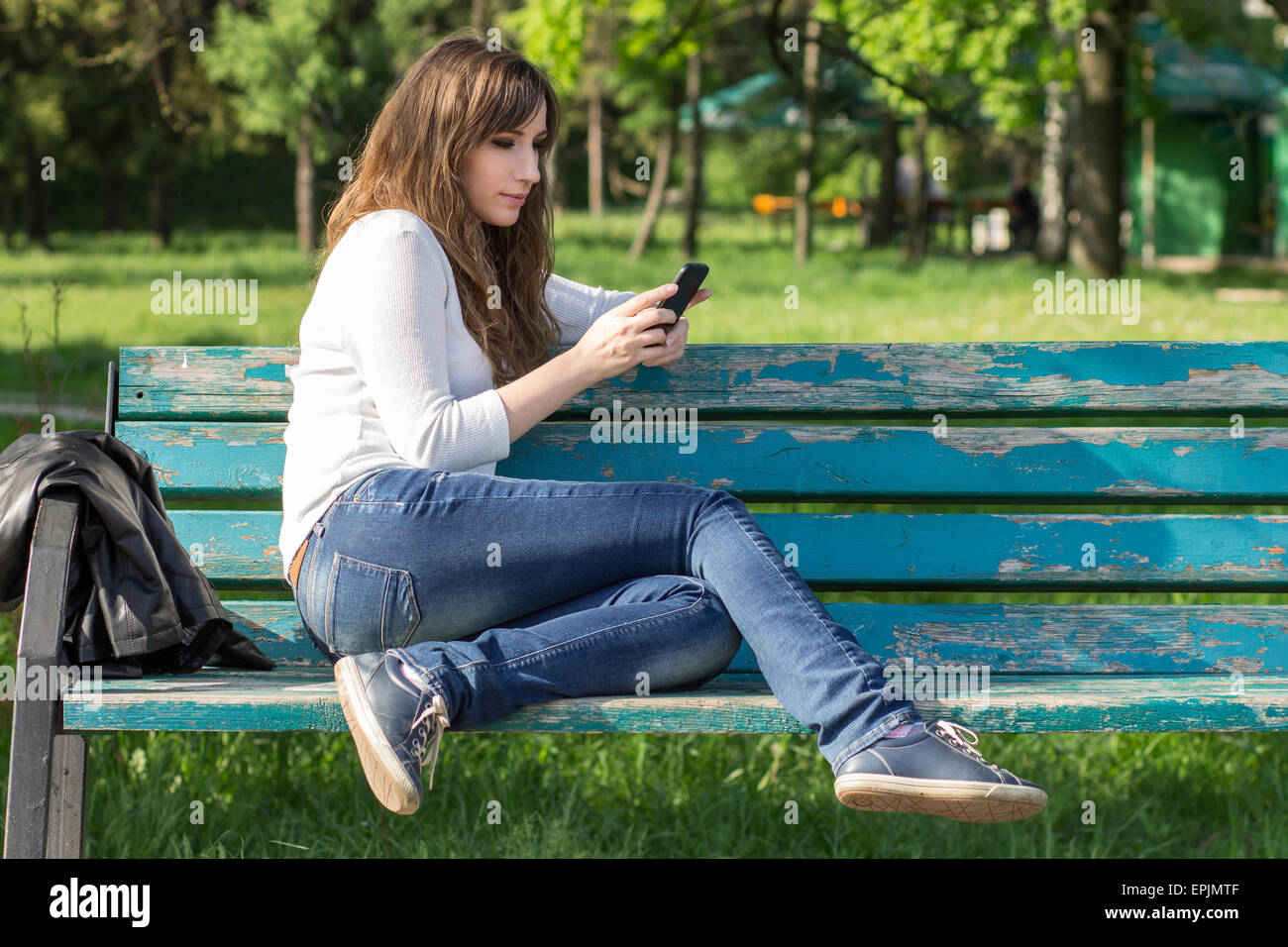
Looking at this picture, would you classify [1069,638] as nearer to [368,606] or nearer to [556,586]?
[556,586]

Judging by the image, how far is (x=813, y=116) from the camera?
69.5 feet

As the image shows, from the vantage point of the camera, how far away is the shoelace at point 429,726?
7.18 ft

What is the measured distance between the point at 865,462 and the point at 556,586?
79 cm

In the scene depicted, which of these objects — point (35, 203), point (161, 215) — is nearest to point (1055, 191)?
point (161, 215)

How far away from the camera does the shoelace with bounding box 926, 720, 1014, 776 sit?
7.11ft

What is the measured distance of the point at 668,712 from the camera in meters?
2.27

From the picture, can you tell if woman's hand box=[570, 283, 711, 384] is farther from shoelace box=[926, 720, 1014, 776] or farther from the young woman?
shoelace box=[926, 720, 1014, 776]

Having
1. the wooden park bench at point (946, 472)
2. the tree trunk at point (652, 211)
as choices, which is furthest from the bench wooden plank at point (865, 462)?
the tree trunk at point (652, 211)

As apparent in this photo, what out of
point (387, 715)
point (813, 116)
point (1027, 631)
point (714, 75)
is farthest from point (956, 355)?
point (714, 75)

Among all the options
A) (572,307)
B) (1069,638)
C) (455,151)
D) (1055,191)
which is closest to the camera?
(455,151)
